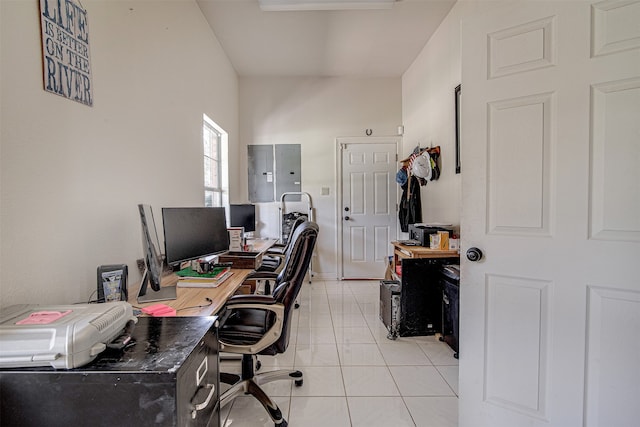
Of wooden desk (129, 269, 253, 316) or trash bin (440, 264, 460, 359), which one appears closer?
wooden desk (129, 269, 253, 316)

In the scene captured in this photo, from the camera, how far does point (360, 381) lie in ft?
6.32

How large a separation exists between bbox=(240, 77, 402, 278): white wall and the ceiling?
20cm

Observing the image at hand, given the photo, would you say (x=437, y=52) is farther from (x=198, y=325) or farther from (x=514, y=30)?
(x=198, y=325)

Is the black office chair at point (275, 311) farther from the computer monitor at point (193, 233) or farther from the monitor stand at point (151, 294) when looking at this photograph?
the computer monitor at point (193, 233)

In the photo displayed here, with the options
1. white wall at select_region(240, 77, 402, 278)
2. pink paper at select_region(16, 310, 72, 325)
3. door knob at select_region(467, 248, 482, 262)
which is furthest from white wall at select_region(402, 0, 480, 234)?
pink paper at select_region(16, 310, 72, 325)

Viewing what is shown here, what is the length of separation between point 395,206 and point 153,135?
135 inches

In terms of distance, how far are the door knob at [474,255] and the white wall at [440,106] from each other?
1521mm

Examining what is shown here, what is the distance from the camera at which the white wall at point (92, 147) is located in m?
1.02

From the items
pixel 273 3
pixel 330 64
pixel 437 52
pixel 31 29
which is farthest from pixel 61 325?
pixel 330 64

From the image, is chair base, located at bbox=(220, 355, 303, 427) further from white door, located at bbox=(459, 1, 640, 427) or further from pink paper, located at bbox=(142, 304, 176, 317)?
white door, located at bbox=(459, 1, 640, 427)

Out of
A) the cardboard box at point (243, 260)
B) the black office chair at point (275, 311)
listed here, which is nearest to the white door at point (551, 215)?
the black office chair at point (275, 311)

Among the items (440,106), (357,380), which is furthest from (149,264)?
(440,106)

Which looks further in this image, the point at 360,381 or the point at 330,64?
the point at 330,64

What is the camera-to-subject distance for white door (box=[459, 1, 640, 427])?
1081 millimetres
